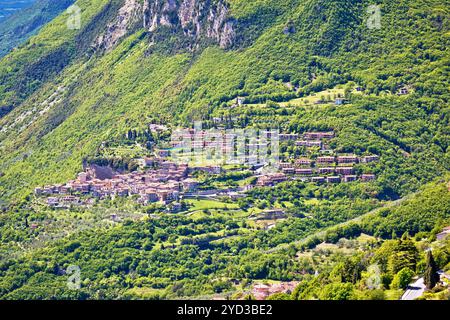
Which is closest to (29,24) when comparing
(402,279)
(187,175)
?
(187,175)

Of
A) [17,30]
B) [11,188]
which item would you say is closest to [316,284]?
[11,188]

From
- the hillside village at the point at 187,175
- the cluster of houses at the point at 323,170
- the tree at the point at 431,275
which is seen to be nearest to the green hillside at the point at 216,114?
the cluster of houses at the point at 323,170

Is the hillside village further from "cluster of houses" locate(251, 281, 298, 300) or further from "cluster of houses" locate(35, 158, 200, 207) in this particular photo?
"cluster of houses" locate(251, 281, 298, 300)

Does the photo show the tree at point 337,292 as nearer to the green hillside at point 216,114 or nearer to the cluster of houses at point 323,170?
the green hillside at point 216,114

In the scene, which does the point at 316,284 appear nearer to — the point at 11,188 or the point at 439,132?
the point at 439,132

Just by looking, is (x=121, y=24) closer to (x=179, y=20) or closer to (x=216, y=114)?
(x=179, y=20)

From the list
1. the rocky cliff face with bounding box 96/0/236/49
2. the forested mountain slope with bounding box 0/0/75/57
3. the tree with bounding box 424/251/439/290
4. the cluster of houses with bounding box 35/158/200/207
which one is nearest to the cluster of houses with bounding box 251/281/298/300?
the tree with bounding box 424/251/439/290
